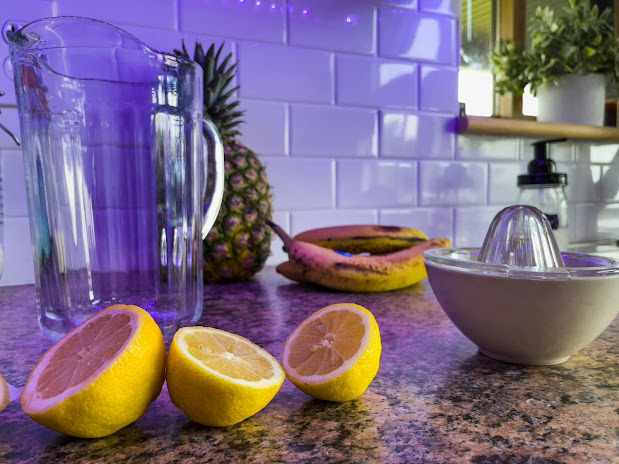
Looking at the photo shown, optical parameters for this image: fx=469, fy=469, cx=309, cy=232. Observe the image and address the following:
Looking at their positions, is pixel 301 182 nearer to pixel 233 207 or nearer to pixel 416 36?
pixel 233 207

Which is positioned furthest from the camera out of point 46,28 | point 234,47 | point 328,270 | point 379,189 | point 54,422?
point 379,189

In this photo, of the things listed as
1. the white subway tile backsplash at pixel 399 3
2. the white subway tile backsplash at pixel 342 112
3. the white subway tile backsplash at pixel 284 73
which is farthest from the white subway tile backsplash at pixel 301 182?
the white subway tile backsplash at pixel 399 3

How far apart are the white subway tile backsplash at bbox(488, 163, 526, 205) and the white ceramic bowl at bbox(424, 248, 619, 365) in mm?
732

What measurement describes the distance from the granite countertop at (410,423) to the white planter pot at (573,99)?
862 millimetres

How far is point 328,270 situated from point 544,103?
31.7 inches

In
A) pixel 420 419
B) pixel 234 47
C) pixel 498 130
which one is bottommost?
pixel 420 419

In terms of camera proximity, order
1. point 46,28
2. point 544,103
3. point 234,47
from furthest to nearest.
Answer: point 544,103
point 234,47
point 46,28

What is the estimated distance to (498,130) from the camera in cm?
100

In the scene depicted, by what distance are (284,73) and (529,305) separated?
645mm

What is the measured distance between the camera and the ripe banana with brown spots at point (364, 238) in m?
0.72

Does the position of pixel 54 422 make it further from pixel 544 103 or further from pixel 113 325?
pixel 544 103

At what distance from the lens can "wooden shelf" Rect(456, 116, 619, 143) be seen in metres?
0.98

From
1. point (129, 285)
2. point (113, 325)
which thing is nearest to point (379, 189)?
point (129, 285)

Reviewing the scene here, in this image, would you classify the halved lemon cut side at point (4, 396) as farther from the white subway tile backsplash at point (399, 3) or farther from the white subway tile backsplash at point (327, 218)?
the white subway tile backsplash at point (399, 3)
